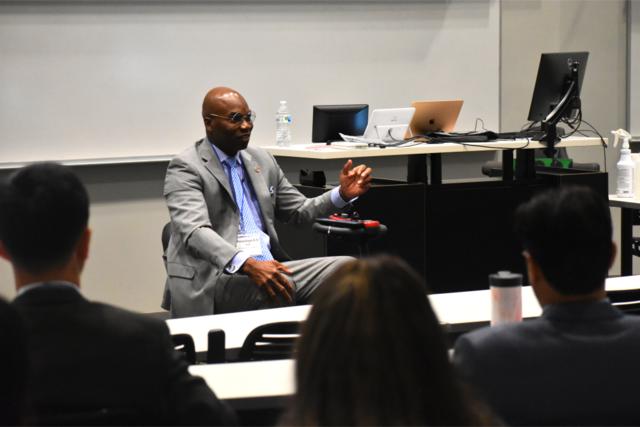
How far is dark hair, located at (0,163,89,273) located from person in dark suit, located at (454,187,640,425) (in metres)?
0.76

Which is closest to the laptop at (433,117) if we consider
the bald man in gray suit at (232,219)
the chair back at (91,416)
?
the bald man in gray suit at (232,219)

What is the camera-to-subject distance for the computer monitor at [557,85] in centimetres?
569

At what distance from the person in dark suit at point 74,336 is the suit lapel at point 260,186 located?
8.43 ft

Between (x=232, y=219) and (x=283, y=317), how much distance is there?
1.44m

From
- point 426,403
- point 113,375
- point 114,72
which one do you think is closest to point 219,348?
point 113,375

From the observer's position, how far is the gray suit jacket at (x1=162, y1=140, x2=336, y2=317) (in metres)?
4.09

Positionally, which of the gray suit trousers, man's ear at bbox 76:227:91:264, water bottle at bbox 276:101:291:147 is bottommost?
the gray suit trousers

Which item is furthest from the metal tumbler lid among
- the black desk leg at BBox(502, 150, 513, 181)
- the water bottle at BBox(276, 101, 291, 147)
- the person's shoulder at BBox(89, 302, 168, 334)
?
the water bottle at BBox(276, 101, 291, 147)

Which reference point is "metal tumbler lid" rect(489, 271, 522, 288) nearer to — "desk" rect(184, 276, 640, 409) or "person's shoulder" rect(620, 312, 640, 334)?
"desk" rect(184, 276, 640, 409)

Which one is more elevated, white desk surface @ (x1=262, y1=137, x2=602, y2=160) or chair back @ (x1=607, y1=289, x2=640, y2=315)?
white desk surface @ (x1=262, y1=137, x2=602, y2=160)

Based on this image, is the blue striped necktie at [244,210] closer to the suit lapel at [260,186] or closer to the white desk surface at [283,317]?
the suit lapel at [260,186]

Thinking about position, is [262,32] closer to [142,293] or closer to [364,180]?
[142,293]

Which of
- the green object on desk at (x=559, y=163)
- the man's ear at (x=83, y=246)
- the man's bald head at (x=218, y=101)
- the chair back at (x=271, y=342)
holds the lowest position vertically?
the chair back at (x=271, y=342)

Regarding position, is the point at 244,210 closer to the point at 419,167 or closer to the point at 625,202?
the point at 419,167
